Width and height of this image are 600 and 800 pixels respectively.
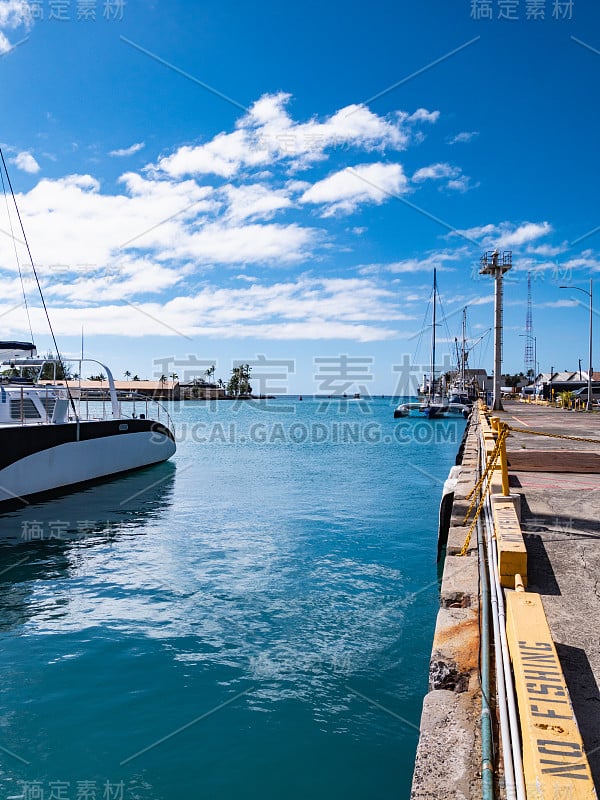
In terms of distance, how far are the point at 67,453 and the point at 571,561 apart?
54.8 ft

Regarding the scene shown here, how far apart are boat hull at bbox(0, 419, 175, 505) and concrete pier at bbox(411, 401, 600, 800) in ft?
41.3

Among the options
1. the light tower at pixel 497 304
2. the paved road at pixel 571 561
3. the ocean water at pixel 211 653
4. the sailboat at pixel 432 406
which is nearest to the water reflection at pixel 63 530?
the ocean water at pixel 211 653

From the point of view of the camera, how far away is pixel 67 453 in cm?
1939

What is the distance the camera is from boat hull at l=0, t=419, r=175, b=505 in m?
16.6

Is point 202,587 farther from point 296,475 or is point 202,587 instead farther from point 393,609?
point 296,475

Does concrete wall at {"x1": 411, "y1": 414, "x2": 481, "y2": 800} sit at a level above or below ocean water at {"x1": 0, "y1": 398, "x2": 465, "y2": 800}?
above

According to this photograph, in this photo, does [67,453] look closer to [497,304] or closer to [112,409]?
[112,409]

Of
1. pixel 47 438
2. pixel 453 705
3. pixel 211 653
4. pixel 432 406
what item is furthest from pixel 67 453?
pixel 432 406

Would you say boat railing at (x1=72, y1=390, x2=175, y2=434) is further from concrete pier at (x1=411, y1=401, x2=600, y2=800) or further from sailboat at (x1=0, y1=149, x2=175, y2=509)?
concrete pier at (x1=411, y1=401, x2=600, y2=800)

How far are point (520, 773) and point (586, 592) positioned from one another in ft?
11.7

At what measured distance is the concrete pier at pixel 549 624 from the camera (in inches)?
139

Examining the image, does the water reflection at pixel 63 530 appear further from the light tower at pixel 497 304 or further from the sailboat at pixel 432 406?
the sailboat at pixel 432 406

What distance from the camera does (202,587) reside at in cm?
1065

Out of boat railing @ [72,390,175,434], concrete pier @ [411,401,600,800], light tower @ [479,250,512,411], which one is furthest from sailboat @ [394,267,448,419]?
concrete pier @ [411,401,600,800]
